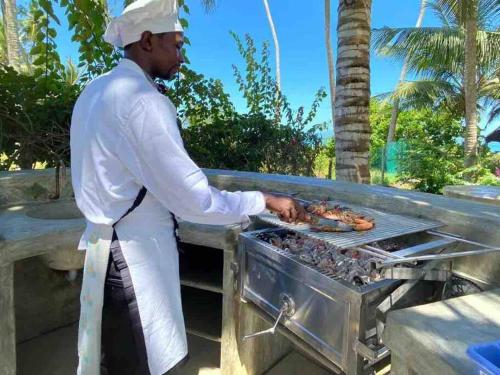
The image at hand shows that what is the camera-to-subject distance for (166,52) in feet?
4.77

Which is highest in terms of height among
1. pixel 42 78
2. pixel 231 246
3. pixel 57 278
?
pixel 42 78

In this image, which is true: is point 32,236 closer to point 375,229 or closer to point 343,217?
point 343,217

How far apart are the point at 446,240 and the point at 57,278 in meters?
2.93

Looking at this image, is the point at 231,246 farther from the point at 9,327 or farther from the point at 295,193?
the point at 9,327

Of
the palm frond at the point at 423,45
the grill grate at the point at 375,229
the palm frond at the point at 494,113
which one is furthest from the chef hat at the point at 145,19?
the palm frond at the point at 494,113

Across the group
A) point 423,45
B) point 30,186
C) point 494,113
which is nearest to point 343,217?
point 30,186

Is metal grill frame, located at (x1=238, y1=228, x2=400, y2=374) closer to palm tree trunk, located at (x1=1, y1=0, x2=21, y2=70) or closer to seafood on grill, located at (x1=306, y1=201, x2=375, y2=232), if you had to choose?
seafood on grill, located at (x1=306, y1=201, x2=375, y2=232)

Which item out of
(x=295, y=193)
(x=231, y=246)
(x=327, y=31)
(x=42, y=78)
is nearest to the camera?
(x=231, y=246)

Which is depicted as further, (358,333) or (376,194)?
(376,194)

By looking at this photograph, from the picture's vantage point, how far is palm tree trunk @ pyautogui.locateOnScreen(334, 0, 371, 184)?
385 centimetres

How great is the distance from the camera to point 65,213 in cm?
292

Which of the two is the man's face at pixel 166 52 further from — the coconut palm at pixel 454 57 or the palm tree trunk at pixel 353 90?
the coconut palm at pixel 454 57

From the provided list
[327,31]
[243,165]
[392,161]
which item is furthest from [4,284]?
[392,161]

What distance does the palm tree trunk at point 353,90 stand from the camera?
385 cm
